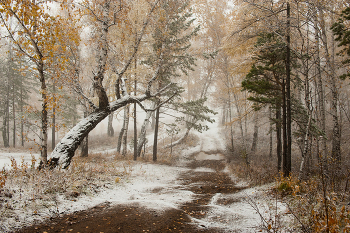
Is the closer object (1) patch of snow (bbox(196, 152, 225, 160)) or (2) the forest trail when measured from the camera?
(2) the forest trail

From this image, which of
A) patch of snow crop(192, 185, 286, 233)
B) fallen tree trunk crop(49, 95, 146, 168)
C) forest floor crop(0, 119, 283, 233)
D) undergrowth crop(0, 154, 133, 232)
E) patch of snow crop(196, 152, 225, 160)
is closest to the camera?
undergrowth crop(0, 154, 133, 232)

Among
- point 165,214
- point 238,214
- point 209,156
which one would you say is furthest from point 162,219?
point 209,156

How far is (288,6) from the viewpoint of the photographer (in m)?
6.90

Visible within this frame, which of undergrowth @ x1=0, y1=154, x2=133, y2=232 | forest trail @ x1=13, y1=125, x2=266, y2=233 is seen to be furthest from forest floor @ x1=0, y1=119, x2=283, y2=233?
undergrowth @ x1=0, y1=154, x2=133, y2=232

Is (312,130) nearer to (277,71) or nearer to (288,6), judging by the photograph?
(277,71)

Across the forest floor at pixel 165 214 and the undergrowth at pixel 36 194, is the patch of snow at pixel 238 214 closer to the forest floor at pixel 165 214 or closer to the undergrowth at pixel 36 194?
the forest floor at pixel 165 214

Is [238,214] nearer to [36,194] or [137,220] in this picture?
[137,220]

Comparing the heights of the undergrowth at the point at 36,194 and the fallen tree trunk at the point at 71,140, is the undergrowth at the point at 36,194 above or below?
below

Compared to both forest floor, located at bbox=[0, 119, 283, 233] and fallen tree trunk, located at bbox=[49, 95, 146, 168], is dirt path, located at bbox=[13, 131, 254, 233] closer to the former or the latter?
forest floor, located at bbox=[0, 119, 283, 233]

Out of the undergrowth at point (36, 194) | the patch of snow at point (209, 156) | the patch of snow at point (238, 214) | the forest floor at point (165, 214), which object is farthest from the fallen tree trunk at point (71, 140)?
the patch of snow at point (209, 156)

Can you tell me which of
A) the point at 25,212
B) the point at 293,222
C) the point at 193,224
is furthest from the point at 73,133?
A: the point at 293,222

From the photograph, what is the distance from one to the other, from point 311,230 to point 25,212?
4899 mm

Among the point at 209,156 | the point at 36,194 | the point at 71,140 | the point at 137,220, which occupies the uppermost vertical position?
the point at 71,140

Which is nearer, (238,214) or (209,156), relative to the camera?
(238,214)
